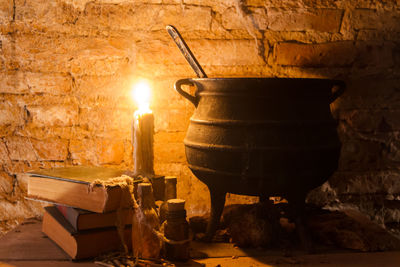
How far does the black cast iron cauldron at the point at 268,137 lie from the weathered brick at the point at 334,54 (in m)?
0.50

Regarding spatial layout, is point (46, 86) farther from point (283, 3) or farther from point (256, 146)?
point (283, 3)

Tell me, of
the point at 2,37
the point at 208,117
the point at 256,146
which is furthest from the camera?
the point at 2,37

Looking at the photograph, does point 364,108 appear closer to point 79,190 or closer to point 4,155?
point 79,190

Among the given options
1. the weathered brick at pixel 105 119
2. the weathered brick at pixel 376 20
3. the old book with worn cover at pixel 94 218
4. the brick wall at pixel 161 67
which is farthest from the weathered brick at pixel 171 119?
the weathered brick at pixel 376 20

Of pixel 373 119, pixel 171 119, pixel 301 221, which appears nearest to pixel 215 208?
pixel 301 221

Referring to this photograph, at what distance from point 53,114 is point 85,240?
2.51 feet

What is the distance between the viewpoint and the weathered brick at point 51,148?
1784 millimetres

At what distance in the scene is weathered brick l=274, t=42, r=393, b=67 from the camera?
5.94 ft

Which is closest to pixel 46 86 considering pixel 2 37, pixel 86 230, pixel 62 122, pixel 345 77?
pixel 62 122

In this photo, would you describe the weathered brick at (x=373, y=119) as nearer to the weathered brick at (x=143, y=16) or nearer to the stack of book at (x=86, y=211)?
the weathered brick at (x=143, y=16)

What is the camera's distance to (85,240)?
1.23m

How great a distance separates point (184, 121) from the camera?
5.94 feet

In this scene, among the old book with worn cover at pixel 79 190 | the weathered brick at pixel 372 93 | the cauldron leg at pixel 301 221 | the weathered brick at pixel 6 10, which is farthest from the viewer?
the weathered brick at pixel 372 93

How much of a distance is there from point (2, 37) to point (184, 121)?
3.06 ft
